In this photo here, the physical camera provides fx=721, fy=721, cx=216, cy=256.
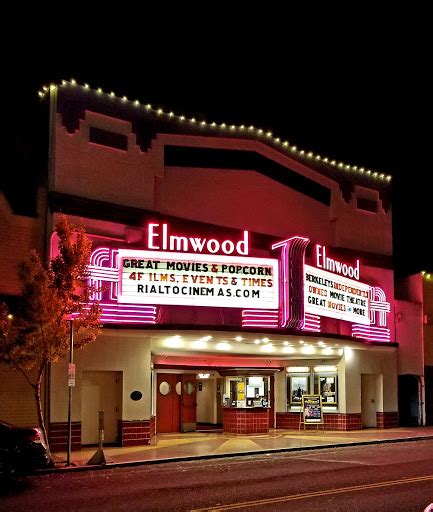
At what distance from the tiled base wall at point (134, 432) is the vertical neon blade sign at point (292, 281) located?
5296 mm

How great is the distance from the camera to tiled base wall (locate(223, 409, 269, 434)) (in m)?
25.4

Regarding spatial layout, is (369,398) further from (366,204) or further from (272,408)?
(366,204)

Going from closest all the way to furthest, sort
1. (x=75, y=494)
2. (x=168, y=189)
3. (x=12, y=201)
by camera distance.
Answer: (x=75, y=494), (x=12, y=201), (x=168, y=189)

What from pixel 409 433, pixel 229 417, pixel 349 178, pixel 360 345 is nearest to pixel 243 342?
pixel 229 417

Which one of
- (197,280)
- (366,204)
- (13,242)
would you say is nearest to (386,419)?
(366,204)

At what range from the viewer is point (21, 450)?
1527cm

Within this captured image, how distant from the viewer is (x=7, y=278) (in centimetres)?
2069

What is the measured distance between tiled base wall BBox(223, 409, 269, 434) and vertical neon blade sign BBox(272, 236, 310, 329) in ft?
14.7

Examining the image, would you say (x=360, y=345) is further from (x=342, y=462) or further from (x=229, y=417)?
(x=342, y=462)

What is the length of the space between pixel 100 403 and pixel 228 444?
13.6 ft

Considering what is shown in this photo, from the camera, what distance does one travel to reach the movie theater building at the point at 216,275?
2167cm

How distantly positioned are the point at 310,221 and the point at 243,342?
247 inches

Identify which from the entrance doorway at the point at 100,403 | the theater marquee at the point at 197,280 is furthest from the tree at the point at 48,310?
the entrance doorway at the point at 100,403

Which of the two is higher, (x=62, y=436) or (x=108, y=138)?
(x=108, y=138)
